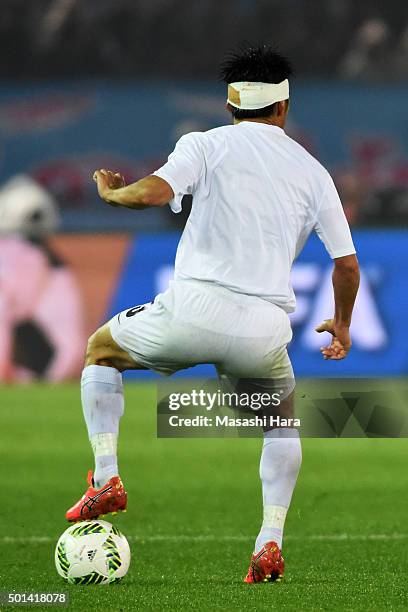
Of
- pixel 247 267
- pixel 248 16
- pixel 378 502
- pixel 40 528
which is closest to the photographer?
pixel 247 267

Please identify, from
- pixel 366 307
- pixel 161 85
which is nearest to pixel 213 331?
pixel 366 307

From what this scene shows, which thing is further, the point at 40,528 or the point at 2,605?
the point at 40,528

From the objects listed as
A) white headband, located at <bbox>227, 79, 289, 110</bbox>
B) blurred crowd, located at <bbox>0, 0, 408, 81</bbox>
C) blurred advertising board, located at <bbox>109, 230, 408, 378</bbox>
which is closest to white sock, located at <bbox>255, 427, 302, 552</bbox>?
white headband, located at <bbox>227, 79, 289, 110</bbox>

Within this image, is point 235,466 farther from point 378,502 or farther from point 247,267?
point 247,267

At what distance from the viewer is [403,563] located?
5.81 meters

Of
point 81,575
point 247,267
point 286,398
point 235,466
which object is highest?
point 247,267

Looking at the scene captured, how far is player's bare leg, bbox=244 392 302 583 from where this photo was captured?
5.24 meters

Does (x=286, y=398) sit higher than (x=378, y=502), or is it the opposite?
(x=286, y=398)

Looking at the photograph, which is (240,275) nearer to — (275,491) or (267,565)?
(275,491)

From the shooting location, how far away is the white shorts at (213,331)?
503 cm

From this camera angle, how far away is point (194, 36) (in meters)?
23.4

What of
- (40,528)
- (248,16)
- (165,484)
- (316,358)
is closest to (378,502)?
(165,484)

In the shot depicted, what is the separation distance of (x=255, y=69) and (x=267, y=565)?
5.95ft

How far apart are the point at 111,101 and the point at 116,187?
18.8 metres
